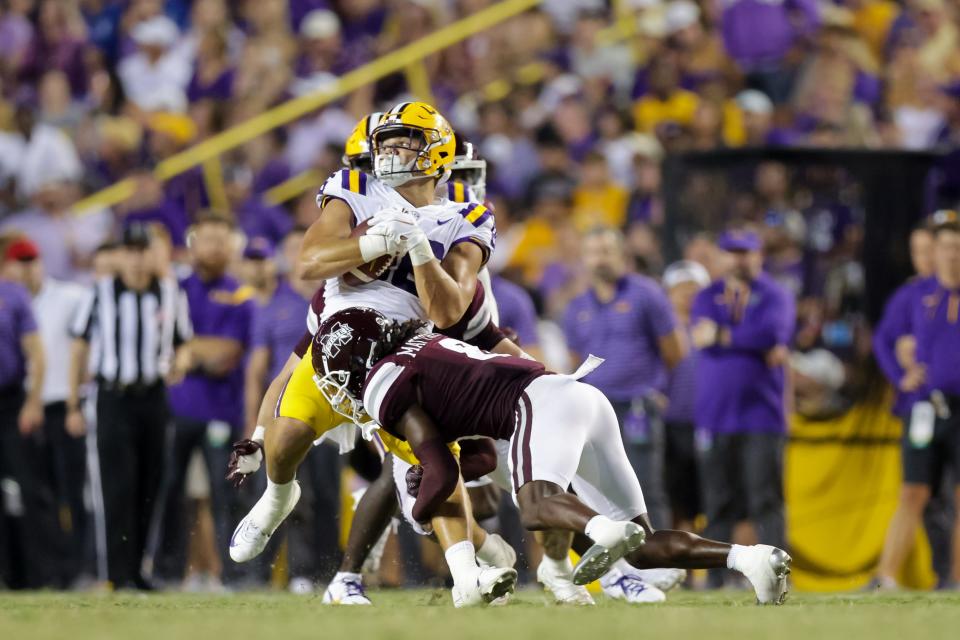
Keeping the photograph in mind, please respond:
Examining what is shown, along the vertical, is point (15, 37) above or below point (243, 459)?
above

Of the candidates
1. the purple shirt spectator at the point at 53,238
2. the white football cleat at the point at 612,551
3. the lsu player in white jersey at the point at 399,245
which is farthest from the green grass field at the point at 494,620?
the purple shirt spectator at the point at 53,238

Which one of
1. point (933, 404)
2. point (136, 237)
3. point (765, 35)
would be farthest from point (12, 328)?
point (765, 35)

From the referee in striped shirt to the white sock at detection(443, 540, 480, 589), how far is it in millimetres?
4058

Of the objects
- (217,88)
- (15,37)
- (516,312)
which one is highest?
(15,37)

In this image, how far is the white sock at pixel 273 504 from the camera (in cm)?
768

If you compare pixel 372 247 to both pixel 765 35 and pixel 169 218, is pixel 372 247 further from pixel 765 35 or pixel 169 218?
pixel 765 35

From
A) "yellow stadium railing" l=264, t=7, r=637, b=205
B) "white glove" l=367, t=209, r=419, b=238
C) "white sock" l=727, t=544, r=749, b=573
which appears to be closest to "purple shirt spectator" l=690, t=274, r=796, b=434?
"white sock" l=727, t=544, r=749, b=573

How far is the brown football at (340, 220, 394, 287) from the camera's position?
Answer: 707 centimetres

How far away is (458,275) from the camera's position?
23.1 ft

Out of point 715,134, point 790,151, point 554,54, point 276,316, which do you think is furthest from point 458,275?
point 554,54

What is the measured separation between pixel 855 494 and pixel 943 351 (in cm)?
147

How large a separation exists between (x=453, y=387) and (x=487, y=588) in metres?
0.78

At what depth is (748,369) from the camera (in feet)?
35.4

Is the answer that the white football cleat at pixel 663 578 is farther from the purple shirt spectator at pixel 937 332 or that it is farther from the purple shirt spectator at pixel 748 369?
the purple shirt spectator at pixel 937 332
